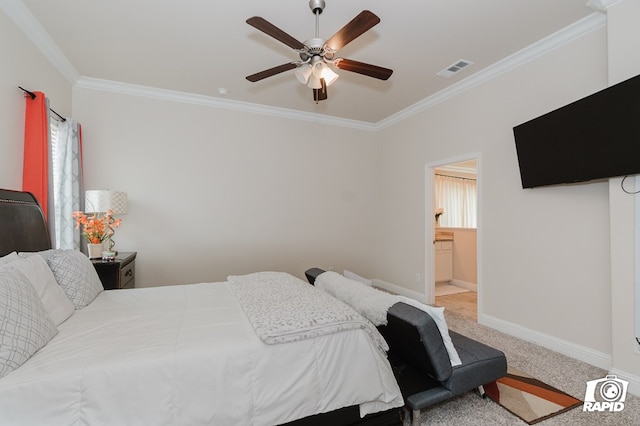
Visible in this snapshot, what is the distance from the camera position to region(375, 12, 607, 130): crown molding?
2.66 meters

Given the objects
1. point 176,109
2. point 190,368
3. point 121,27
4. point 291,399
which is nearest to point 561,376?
point 291,399

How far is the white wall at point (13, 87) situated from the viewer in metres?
2.38

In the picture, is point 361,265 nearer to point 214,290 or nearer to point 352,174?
point 352,174

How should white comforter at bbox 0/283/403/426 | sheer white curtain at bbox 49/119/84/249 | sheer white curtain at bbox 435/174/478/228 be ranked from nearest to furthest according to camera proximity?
white comforter at bbox 0/283/403/426
sheer white curtain at bbox 49/119/84/249
sheer white curtain at bbox 435/174/478/228

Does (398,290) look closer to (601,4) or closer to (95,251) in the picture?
(601,4)

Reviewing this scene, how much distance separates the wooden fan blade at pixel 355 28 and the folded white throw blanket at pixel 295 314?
5.82 ft

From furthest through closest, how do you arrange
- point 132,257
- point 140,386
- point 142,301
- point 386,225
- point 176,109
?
point 386,225
point 176,109
point 132,257
point 142,301
point 140,386

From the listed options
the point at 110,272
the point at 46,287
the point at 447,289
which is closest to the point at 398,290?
the point at 447,289

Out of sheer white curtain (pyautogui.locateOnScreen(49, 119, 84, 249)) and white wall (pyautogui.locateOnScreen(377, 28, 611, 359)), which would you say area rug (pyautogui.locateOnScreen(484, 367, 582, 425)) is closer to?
white wall (pyautogui.locateOnScreen(377, 28, 611, 359))

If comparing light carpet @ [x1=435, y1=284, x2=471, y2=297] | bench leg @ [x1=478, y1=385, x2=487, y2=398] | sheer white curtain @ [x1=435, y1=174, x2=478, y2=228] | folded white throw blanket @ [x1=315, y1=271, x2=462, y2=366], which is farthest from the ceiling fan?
sheer white curtain @ [x1=435, y1=174, x2=478, y2=228]

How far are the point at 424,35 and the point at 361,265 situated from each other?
364cm

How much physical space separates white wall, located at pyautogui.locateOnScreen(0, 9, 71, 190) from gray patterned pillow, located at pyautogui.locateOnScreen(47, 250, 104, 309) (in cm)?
95

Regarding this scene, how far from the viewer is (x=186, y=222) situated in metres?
4.21

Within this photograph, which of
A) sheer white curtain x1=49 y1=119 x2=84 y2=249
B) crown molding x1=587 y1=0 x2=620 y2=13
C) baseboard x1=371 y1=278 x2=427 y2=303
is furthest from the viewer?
baseboard x1=371 y1=278 x2=427 y2=303
